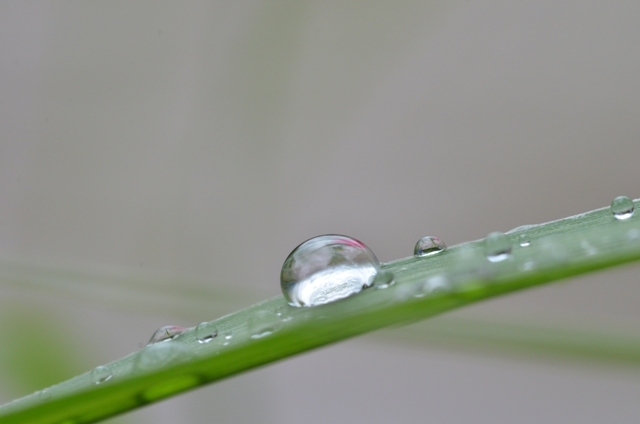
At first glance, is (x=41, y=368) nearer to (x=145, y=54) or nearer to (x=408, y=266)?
(x=408, y=266)

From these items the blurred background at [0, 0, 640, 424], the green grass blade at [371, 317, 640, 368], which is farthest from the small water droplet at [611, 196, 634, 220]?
the blurred background at [0, 0, 640, 424]

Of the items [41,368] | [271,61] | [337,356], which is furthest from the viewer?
[337,356]

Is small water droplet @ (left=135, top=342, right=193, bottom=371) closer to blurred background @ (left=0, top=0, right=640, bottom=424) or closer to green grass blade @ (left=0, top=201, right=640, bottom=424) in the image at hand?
green grass blade @ (left=0, top=201, right=640, bottom=424)

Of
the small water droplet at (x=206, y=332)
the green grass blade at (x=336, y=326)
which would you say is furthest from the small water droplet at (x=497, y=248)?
the small water droplet at (x=206, y=332)

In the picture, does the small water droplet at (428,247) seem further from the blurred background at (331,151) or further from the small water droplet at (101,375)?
the blurred background at (331,151)

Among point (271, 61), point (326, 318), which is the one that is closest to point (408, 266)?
point (326, 318)

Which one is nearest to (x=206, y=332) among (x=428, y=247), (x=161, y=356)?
(x=161, y=356)
